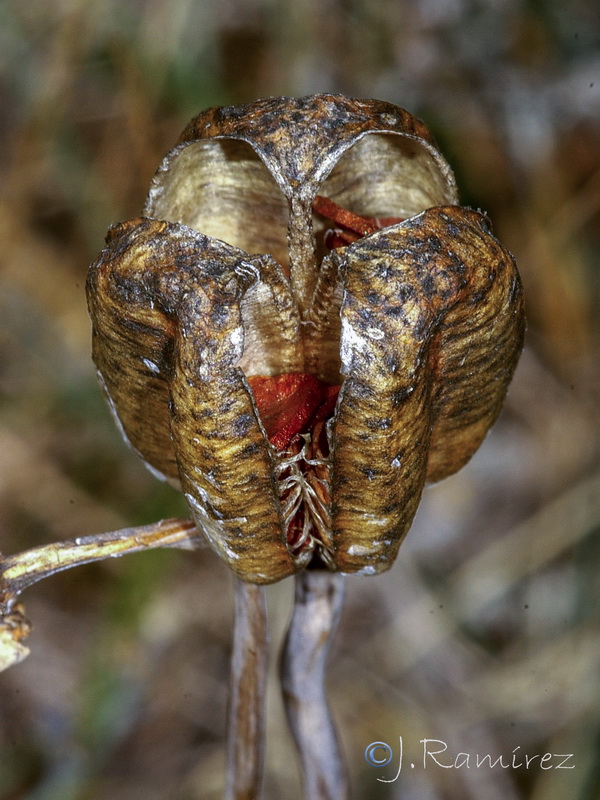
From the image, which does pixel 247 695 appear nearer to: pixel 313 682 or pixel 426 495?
pixel 313 682

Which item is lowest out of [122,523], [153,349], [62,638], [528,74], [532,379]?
[62,638]

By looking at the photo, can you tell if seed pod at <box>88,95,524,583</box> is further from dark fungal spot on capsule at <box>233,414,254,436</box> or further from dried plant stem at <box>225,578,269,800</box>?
dried plant stem at <box>225,578,269,800</box>

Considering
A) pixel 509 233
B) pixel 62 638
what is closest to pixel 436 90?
pixel 509 233

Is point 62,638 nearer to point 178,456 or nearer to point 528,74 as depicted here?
point 178,456

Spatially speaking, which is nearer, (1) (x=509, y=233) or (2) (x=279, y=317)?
(2) (x=279, y=317)

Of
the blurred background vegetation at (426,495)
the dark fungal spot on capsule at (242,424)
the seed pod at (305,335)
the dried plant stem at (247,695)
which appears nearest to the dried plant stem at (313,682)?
the dried plant stem at (247,695)

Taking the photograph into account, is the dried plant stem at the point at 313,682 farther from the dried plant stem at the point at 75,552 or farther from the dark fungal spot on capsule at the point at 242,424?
the dark fungal spot on capsule at the point at 242,424

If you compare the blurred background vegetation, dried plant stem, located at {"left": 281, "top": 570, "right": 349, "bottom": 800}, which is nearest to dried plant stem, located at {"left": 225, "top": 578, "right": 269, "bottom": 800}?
dried plant stem, located at {"left": 281, "top": 570, "right": 349, "bottom": 800}
